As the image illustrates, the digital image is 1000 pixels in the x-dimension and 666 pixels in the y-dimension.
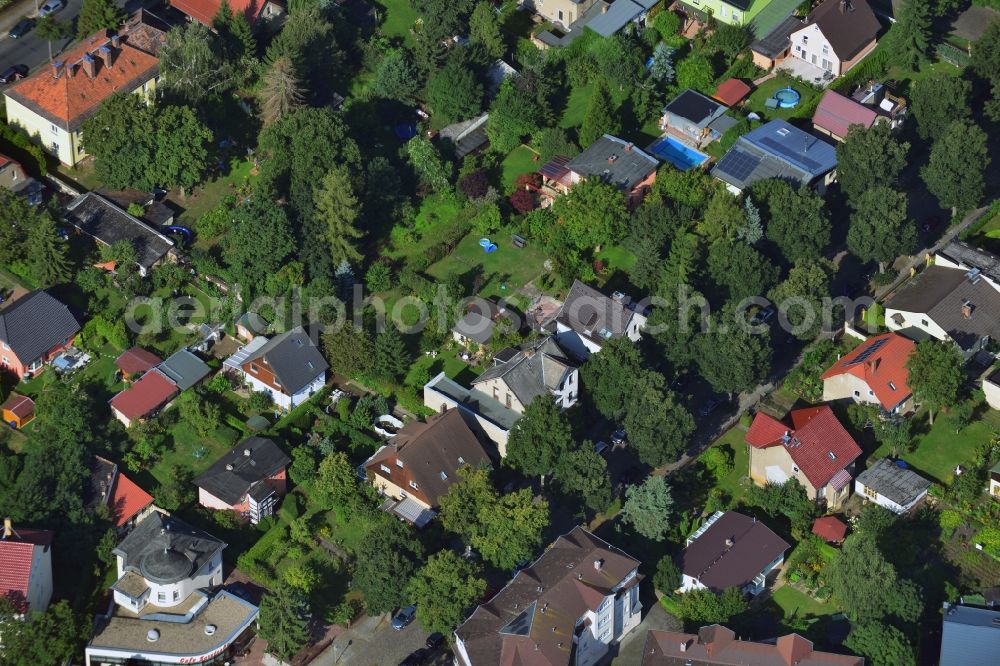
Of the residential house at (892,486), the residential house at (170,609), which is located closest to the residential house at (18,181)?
the residential house at (170,609)

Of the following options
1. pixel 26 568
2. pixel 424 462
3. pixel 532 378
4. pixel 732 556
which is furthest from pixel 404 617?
pixel 26 568

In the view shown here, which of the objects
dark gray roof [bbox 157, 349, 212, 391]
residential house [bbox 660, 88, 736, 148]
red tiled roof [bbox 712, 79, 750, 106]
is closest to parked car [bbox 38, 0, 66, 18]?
dark gray roof [bbox 157, 349, 212, 391]

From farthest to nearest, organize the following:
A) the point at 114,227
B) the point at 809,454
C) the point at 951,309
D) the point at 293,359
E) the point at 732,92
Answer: the point at 732,92 → the point at 114,227 → the point at 951,309 → the point at 293,359 → the point at 809,454

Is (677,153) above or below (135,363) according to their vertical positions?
above

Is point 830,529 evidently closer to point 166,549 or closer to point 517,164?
point 517,164

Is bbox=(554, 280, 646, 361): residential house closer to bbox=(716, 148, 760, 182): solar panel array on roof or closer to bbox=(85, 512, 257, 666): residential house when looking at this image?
bbox=(716, 148, 760, 182): solar panel array on roof

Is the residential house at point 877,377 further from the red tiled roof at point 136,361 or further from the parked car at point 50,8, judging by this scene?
the parked car at point 50,8

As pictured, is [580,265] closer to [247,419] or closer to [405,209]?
[405,209]
